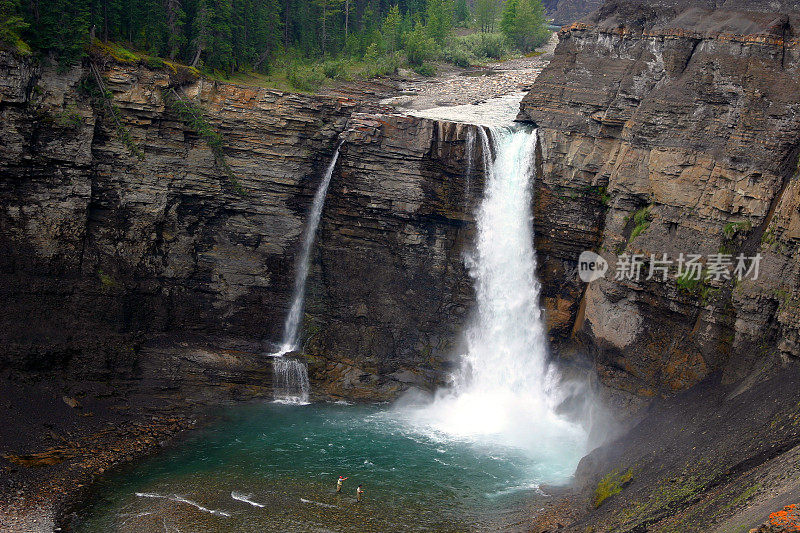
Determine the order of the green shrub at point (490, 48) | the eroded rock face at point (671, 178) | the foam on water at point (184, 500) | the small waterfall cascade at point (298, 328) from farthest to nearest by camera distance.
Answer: the green shrub at point (490, 48), the small waterfall cascade at point (298, 328), the eroded rock face at point (671, 178), the foam on water at point (184, 500)

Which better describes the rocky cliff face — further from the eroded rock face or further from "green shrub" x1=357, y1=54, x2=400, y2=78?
"green shrub" x1=357, y1=54, x2=400, y2=78

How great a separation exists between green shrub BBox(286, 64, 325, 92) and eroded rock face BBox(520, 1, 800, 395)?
1410 centimetres

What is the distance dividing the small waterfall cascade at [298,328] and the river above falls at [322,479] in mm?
1702

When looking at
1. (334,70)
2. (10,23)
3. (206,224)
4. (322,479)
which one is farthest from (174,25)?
(322,479)

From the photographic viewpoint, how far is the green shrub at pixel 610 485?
85.6 feet

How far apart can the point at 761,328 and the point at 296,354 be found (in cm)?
2221

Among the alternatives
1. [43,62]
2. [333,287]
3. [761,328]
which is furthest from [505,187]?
[43,62]

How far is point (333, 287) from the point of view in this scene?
3862 cm

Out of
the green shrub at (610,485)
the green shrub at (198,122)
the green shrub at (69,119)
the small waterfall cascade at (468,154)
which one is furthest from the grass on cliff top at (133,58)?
the green shrub at (610,485)

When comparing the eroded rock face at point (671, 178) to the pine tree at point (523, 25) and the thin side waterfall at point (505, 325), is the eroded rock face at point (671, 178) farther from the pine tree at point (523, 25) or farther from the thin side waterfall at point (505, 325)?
the pine tree at point (523, 25)

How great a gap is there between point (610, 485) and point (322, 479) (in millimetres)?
11309

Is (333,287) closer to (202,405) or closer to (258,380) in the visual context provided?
(258,380)

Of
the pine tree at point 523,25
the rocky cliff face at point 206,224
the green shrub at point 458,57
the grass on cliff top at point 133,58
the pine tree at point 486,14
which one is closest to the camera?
the rocky cliff face at point 206,224

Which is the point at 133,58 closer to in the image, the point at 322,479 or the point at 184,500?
the point at 184,500
